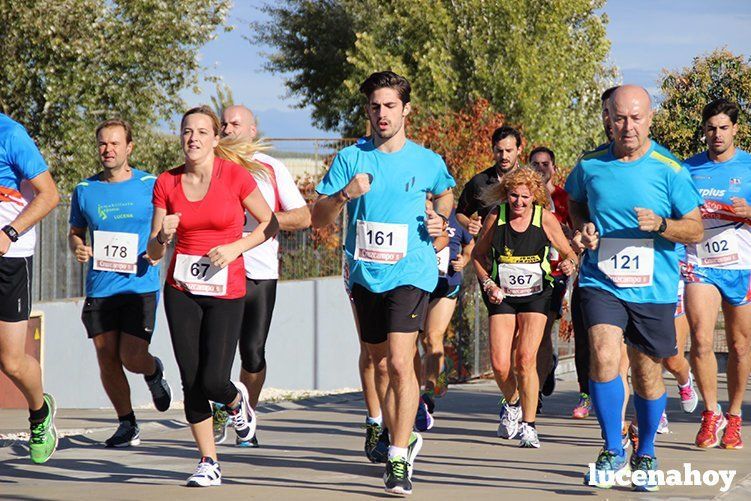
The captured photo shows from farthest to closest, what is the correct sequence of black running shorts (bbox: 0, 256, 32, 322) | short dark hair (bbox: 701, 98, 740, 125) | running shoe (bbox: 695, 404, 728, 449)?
short dark hair (bbox: 701, 98, 740, 125), running shoe (bbox: 695, 404, 728, 449), black running shorts (bbox: 0, 256, 32, 322)

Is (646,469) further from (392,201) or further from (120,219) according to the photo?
(120,219)

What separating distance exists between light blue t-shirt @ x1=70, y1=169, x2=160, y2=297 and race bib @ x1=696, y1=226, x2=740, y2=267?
3571mm

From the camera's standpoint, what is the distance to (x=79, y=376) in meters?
15.7

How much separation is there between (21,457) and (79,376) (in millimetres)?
7044

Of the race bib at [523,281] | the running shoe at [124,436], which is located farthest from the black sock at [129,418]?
the race bib at [523,281]

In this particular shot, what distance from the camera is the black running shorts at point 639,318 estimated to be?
7312 mm

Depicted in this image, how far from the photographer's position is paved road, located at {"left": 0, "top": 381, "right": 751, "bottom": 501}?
24.0ft

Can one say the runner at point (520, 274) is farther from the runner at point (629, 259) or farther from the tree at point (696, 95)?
the tree at point (696, 95)

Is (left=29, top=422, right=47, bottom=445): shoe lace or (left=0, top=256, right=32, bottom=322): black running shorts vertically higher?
(left=0, top=256, right=32, bottom=322): black running shorts

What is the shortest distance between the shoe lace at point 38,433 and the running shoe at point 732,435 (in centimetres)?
424

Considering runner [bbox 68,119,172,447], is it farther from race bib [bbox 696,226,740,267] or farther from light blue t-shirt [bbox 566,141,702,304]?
race bib [bbox 696,226,740,267]

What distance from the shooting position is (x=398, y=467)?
23.4 ft

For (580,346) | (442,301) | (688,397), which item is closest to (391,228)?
(442,301)

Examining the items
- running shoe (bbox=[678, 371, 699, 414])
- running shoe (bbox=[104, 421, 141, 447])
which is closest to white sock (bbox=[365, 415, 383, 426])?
running shoe (bbox=[104, 421, 141, 447])
